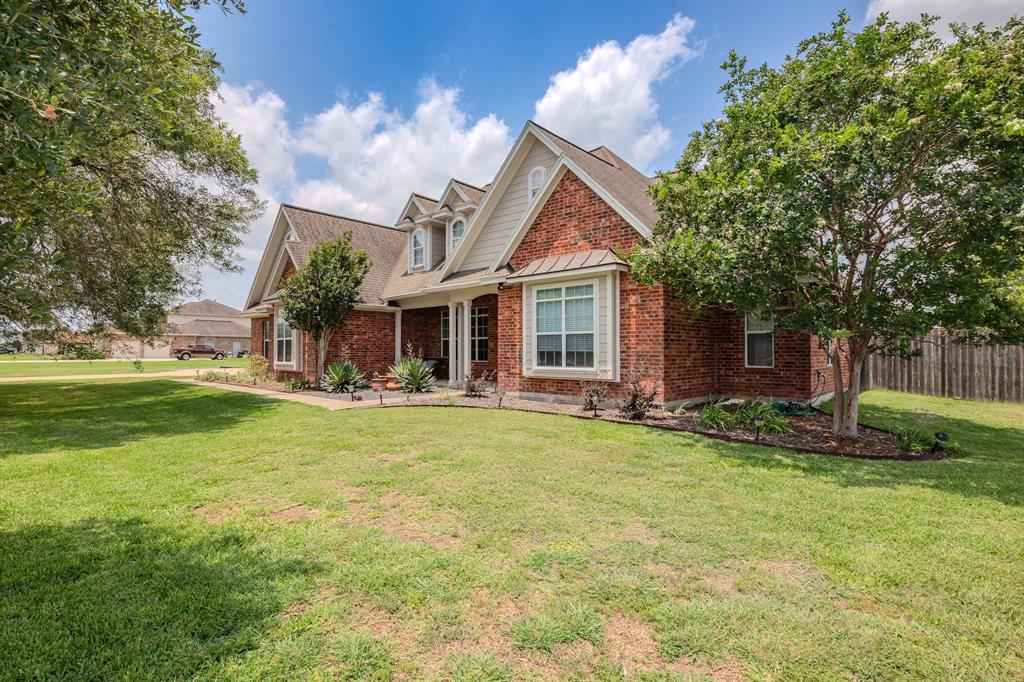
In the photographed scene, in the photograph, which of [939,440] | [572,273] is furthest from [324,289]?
[939,440]

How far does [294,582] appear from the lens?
339 centimetres

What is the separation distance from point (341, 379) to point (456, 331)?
160 inches

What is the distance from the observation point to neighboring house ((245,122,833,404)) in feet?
36.0

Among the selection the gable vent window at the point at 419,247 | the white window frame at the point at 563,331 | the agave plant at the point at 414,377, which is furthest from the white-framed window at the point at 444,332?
the white window frame at the point at 563,331

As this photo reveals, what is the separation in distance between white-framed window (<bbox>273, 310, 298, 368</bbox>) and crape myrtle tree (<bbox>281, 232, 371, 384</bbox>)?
3.17 m

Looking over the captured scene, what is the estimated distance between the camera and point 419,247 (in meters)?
18.4

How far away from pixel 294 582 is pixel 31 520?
337 cm

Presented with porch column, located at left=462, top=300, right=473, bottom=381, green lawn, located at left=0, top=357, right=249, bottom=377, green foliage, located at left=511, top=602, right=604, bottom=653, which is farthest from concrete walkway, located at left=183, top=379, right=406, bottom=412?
green lawn, located at left=0, top=357, right=249, bottom=377

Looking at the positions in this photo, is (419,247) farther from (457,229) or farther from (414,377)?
(414,377)

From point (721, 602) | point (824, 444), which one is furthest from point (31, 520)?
point (824, 444)

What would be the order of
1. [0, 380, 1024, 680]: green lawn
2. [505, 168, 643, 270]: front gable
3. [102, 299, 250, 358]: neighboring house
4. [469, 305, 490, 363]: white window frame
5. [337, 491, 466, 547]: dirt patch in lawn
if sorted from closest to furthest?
1. [0, 380, 1024, 680]: green lawn
2. [337, 491, 466, 547]: dirt patch in lawn
3. [505, 168, 643, 270]: front gable
4. [469, 305, 490, 363]: white window frame
5. [102, 299, 250, 358]: neighboring house

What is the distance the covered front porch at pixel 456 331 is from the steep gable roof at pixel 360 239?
1.64 metres

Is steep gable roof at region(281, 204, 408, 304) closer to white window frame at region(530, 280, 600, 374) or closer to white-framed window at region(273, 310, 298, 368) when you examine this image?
white-framed window at region(273, 310, 298, 368)

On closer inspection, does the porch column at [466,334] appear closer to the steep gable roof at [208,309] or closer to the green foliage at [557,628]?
the green foliage at [557,628]
